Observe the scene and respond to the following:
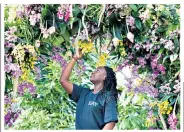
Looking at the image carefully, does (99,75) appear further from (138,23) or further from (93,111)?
(138,23)

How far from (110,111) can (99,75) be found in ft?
0.80

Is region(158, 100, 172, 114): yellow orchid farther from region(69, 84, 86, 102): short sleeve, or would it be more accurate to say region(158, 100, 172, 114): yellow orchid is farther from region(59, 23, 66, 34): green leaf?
region(59, 23, 66, 34): green leaf

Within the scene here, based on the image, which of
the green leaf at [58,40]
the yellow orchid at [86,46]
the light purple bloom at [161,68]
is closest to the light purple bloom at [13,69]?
the green leaf at [58,40]

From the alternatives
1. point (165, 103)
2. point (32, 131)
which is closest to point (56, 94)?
point (32, 131)

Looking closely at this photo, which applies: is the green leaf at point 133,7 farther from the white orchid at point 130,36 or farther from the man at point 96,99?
the man at point 96,99

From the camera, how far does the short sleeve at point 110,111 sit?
123 inches

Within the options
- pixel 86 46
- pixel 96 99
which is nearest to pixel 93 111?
pixel 96 99

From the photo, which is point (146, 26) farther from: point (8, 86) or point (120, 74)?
point (8, 86)

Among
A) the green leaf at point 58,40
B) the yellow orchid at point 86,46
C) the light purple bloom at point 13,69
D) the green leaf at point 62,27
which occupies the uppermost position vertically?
the green leaf at point 62,27

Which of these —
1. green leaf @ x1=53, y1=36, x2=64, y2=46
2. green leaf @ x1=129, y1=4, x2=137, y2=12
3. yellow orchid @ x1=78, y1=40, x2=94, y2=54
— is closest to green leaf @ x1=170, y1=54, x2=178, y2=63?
green leaf @ x1=129, y1=4, x2=137, y2=12

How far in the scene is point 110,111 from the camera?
10.3 feet

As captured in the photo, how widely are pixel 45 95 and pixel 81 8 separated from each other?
0.60 m

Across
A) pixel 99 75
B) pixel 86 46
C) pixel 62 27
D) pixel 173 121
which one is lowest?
pixel 173 121

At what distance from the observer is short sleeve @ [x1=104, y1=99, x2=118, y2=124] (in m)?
3.11
